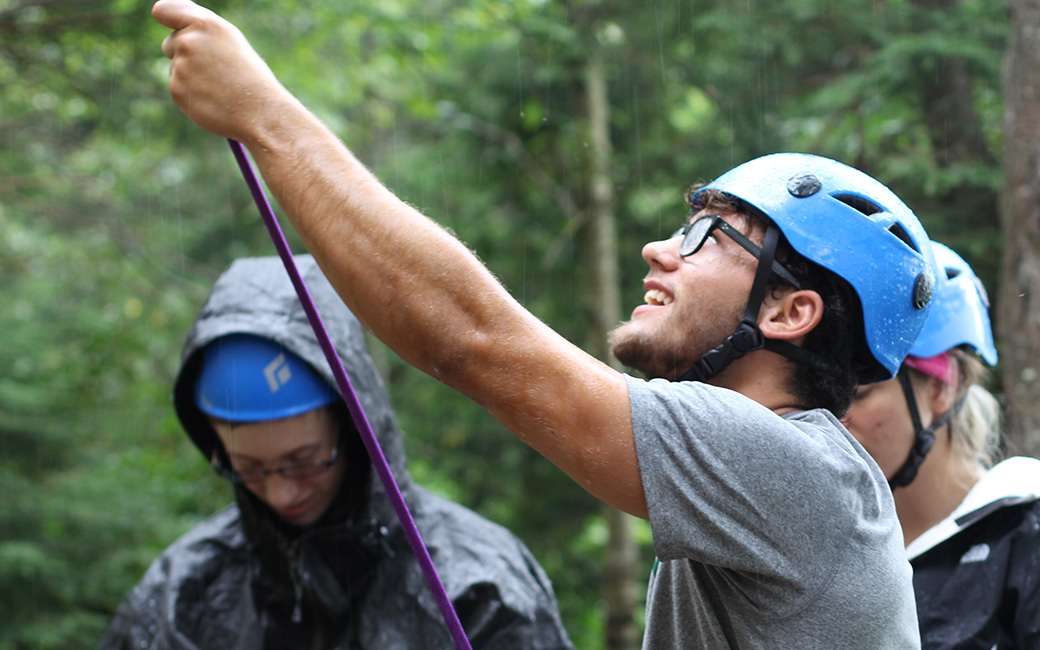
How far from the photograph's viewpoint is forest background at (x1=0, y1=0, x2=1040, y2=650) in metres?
5.63

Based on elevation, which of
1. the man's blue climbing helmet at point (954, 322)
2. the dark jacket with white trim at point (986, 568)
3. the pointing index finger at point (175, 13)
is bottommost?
the dark jacket with white trim at point (986, 568)

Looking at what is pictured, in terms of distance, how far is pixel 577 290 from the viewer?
8180mm

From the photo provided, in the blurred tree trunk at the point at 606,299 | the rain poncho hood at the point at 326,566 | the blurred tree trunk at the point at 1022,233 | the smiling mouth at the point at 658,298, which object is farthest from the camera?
the blurred tree trunk at the point at 606,299

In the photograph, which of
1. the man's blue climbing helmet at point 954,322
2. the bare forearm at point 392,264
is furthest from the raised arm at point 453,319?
the man's blue climbing helmet at point 954,322

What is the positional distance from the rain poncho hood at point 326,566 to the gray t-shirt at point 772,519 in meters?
1.48

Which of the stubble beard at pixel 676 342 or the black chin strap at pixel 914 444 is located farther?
the black chin strap at pixel 914 444

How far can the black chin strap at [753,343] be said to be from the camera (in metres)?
1.76

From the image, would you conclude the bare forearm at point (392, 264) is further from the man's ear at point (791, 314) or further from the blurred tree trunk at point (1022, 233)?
the blurred tree trunk at point (1022, 233)

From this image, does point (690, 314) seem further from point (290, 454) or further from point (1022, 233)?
point (1022, 233)

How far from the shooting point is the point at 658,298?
6.22 ft

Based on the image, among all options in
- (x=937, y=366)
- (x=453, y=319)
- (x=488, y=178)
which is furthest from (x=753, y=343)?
(x=488, y=178)

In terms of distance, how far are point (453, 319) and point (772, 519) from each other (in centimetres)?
63

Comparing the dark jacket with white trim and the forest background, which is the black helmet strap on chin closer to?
the dark jacket with white trim

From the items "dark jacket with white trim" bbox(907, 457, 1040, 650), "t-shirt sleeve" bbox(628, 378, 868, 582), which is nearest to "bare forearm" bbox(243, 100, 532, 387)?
"t-shirt sleeve" bbox(628, 378, 868, 582)
